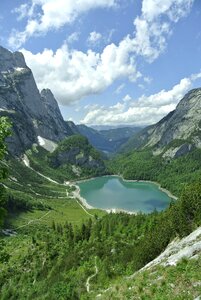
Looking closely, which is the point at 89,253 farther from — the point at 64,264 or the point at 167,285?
the point at 167,285

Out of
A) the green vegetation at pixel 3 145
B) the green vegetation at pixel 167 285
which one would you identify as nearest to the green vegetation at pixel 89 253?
the green vegetation at pixel 167 285

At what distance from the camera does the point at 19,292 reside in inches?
2894

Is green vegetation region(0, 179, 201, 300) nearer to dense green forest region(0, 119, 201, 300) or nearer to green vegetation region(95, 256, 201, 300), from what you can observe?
dense green forest region(0, 119, 201, 300)

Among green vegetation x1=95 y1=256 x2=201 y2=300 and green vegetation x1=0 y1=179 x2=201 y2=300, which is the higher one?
green vegetation x1=95 y1=256 x2=201 y2=300

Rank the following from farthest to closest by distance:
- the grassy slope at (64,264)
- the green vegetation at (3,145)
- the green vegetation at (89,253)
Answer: the grassy slope at (64,264), the green vegetation at (89,253), the green vegetation at (3,145)

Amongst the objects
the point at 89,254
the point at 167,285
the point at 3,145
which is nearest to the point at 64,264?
the point at 89,254

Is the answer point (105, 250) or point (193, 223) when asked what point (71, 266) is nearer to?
point (105, 250)

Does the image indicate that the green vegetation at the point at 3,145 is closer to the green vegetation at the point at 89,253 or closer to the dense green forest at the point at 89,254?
the dense green forest at the point at 89,254

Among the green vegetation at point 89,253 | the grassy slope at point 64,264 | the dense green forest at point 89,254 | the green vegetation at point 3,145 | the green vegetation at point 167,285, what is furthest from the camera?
the grassy slope at point 64,264

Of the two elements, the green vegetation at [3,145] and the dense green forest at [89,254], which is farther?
the dense green forest at [89,254]

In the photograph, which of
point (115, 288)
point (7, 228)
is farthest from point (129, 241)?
point (7, 228)

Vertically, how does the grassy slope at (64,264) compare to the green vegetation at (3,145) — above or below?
below

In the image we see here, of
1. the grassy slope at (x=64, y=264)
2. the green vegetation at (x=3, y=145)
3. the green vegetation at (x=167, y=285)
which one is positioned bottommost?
the grassy slope at (x=64, y=264)

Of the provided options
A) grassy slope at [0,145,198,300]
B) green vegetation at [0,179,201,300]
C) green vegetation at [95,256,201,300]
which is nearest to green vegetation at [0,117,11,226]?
green vegetation at [0,179,201,300]
